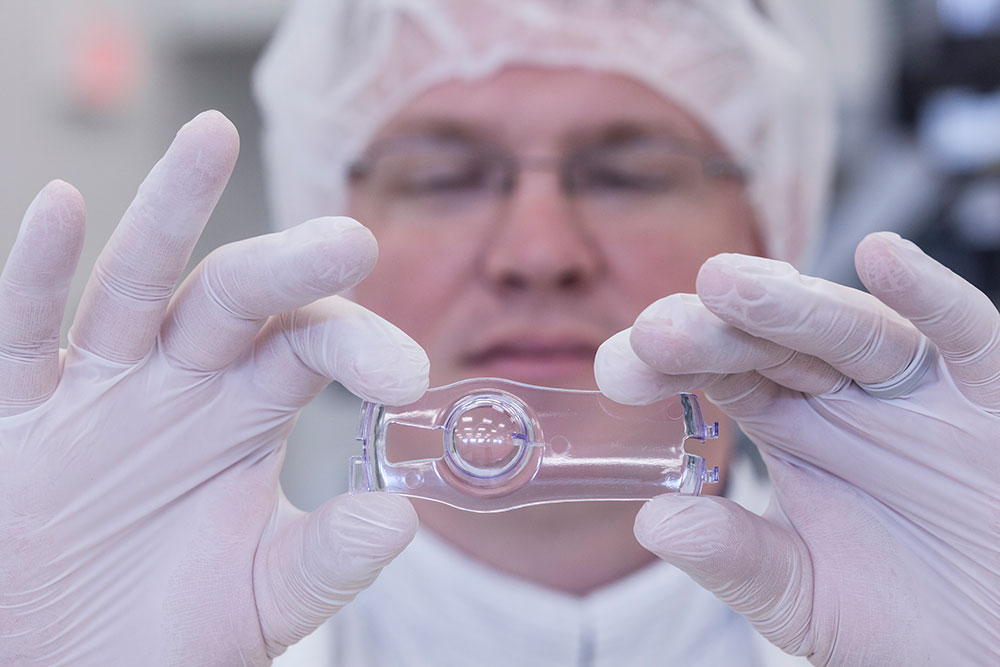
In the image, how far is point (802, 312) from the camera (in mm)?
660

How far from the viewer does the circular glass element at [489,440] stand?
2.38 ft

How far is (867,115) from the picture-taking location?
102 inches

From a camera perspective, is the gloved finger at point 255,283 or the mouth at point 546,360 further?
the mouth at point 546,360

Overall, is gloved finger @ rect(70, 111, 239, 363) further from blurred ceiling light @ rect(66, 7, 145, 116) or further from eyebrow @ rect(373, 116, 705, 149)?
blurred ceiling light @ rect(66, 7, 145, 116)

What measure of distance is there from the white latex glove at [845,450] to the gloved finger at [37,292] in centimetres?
47

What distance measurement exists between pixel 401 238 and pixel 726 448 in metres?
0.62

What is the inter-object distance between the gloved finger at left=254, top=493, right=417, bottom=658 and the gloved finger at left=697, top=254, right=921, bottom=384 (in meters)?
0.33

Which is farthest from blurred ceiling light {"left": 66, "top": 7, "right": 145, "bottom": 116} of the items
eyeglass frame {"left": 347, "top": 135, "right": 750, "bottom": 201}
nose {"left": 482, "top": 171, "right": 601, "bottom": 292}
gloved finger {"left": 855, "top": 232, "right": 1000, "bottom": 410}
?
gloved finger {"left": 855, "top": 232, "right": 1000, "bottom": 410}

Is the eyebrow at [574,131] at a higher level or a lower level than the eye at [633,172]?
higher

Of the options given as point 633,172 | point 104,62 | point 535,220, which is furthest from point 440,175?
point 104,62

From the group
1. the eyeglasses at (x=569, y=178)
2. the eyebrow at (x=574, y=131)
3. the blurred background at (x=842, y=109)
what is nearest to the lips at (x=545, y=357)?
the eyeglasses at (x=569, y=178)

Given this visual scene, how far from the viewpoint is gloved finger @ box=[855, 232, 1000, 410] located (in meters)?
0.66

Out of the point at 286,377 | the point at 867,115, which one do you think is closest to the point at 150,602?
the point at 286,377

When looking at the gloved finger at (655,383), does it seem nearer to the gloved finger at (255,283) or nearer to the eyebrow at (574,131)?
the gloved finger at (255,283)
